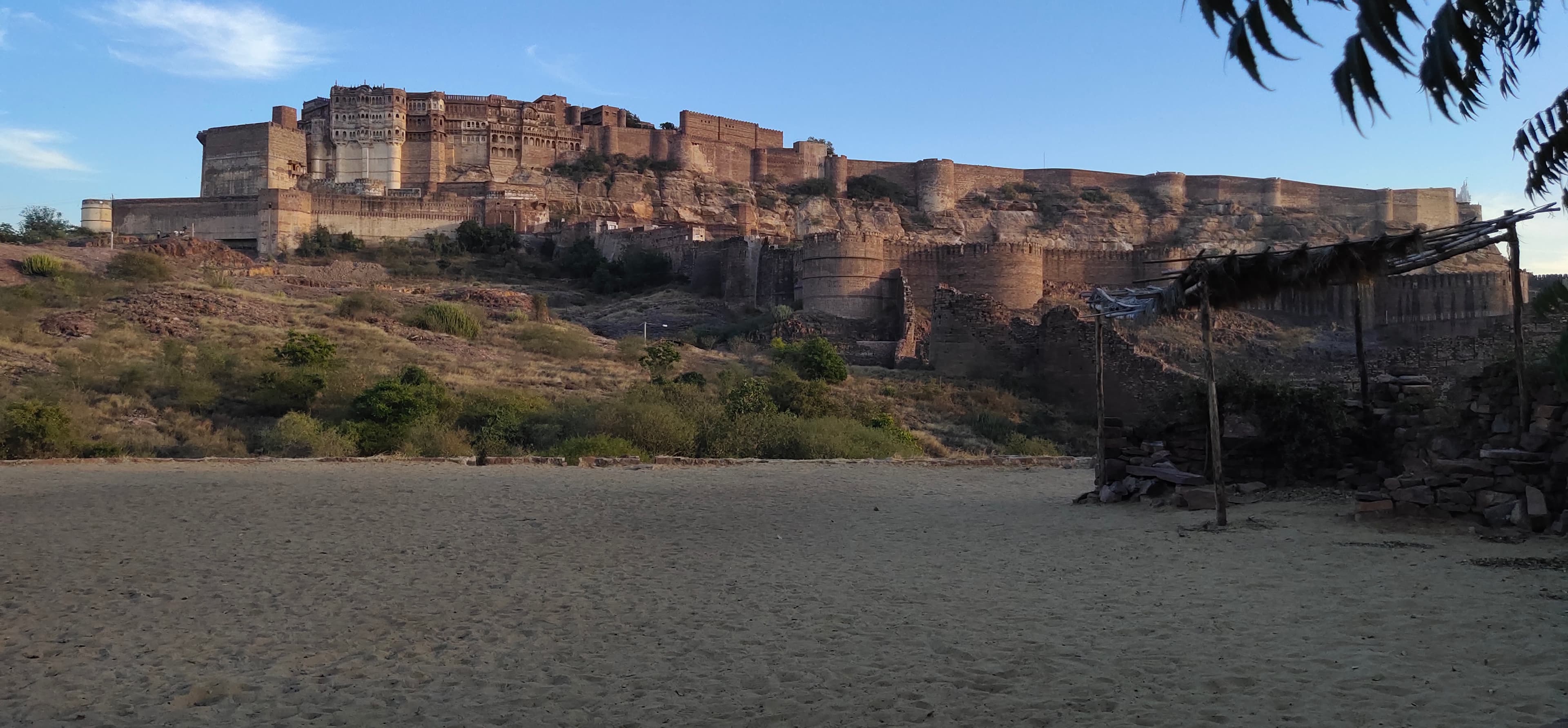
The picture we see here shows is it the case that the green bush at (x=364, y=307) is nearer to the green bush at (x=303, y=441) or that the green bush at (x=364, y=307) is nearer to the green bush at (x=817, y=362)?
the green bush at (x=817, y=362)

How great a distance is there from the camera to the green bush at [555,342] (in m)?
22.8

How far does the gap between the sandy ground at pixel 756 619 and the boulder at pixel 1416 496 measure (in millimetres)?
333

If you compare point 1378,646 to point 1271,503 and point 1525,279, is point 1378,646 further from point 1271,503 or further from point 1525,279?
point 1525,279

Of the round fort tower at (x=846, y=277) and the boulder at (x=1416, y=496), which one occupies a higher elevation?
the round fort tower at (x=846, y=277)

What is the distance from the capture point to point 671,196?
54281 mm

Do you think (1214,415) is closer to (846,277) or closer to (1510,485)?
(1510,485)

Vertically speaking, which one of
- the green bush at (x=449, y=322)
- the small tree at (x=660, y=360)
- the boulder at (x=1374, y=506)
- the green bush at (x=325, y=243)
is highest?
the green bush at (x=325, y=243)

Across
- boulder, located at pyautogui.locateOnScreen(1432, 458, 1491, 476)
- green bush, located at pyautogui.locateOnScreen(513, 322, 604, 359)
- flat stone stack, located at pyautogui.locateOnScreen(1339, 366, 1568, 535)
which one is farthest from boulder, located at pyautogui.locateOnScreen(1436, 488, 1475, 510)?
green bush, located at pyautogui.locateOnScreen(513, 322, 604, 359)

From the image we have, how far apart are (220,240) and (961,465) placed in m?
40.8

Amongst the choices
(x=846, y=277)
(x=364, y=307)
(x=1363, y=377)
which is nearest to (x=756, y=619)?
(x=1363, y=377)

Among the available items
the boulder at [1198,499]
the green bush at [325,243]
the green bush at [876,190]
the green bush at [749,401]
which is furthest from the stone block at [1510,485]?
the green bush at [876,190]

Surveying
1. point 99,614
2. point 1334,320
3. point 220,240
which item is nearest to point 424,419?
point 99,614

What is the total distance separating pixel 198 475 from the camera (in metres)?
11.0

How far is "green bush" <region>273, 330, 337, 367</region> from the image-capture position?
17.6 meters
